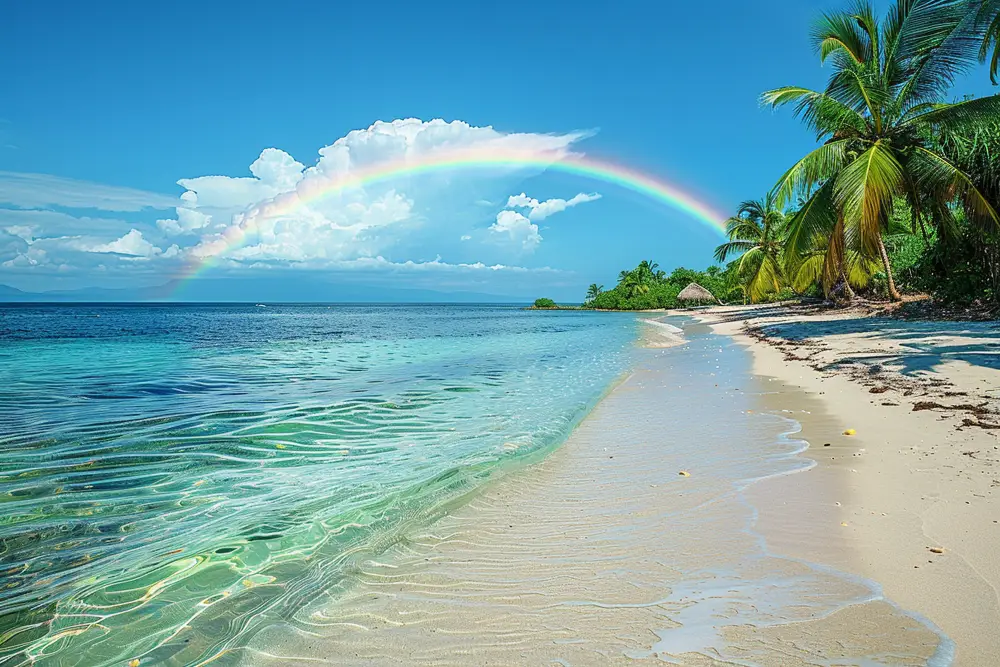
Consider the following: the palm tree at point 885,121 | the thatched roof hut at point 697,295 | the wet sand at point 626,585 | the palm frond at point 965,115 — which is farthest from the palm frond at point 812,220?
the thatched roof hut at point 697,295

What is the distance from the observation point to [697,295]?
7869cm

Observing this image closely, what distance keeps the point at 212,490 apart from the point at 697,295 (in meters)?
80.5

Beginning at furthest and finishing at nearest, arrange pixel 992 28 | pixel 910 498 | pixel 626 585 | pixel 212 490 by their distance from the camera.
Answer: pixel 992 28
pixel 212 490
pixel 910 498
pixel 626 585

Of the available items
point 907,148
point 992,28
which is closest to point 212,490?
point 992,28

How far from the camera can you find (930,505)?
359 cm

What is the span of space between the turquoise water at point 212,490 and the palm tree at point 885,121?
9814 millimetres

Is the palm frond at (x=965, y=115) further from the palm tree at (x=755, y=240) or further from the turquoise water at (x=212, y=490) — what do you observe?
the palm tree at (x=755, y=240)

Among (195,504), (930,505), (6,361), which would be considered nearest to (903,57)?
(930,505)

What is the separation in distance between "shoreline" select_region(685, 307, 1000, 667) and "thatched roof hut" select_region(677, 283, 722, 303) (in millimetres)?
73451

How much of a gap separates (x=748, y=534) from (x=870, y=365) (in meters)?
8.70

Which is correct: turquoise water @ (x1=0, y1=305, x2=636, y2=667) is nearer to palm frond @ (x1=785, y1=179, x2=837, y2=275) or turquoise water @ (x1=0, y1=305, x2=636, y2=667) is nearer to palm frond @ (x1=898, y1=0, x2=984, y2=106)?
→ palm frond @ (x1=785, y1=179, x2=837, y2=275)

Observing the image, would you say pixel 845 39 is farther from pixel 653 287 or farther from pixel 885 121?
pixel 653 287

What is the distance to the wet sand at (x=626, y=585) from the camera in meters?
2.26

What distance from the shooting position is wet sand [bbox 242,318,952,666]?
226 centimetres
